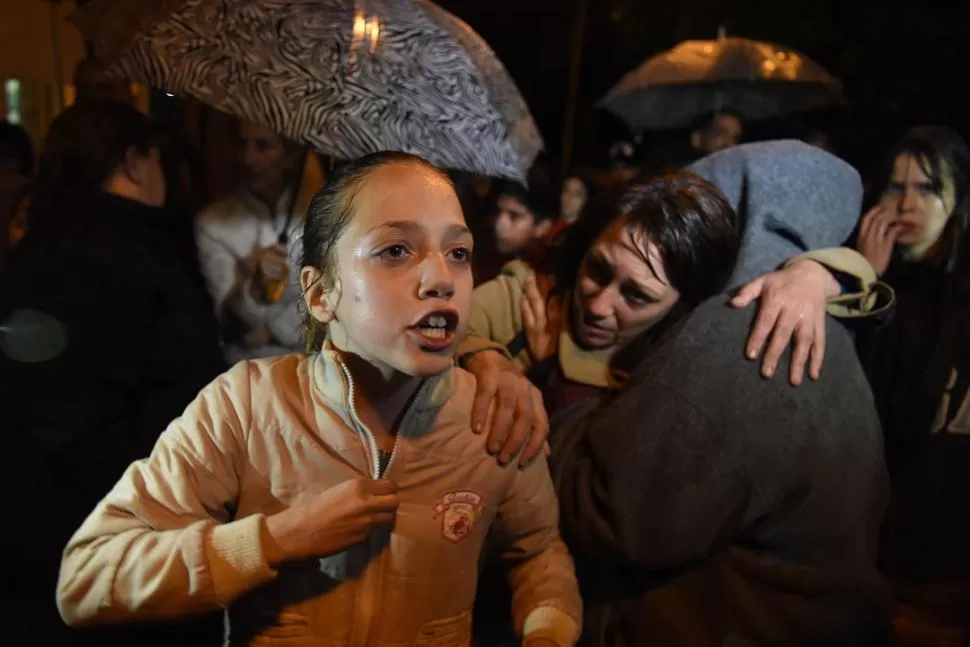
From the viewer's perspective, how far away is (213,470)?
133 cm

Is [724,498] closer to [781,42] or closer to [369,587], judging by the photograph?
[369,587]

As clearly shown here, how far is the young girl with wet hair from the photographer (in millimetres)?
1246

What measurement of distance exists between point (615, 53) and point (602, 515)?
6740 millimetres

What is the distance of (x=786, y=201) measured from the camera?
1776 mm

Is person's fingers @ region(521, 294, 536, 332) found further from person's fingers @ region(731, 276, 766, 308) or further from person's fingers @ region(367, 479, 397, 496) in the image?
person's fingers @ region(367, 479, 397, 496)

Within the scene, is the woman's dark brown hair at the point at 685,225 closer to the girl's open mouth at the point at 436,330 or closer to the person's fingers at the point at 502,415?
the person's fingers at the point at 502,415

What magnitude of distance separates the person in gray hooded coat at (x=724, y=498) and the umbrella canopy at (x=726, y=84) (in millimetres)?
3193

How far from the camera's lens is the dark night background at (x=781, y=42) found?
4.99 metres

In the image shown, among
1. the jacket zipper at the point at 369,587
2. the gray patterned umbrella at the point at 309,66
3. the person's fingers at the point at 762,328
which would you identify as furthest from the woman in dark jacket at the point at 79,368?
the person's fingers at the point at 762,328

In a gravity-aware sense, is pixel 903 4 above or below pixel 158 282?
above

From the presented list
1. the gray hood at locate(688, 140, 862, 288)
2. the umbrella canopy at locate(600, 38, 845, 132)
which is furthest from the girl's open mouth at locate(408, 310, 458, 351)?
the umbrella canopy at locate(600, 38, 845, 132)

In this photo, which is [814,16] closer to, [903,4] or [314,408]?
[903,4]

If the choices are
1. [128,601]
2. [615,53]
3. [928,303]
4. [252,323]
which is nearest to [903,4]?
[615,53]

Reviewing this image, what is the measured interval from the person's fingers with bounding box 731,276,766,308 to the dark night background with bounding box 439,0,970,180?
2903mm
